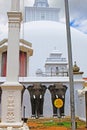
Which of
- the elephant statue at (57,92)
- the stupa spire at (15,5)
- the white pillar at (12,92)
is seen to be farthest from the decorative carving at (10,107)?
the elephant statue at (57,92)

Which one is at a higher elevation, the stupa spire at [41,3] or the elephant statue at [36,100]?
the stupa spire at [41,3]

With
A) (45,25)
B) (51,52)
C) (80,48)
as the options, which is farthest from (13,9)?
(45,25)

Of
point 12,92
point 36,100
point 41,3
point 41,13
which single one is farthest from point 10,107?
point 41,3

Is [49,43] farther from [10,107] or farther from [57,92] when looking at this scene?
[10,107]

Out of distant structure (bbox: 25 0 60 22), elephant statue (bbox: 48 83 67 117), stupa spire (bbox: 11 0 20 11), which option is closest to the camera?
stupa spire (bbox: 11 0 20 11)

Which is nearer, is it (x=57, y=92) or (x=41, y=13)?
(x=57, y=92)

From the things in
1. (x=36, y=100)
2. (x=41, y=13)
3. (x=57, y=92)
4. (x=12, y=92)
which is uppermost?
(x=41, y=13)

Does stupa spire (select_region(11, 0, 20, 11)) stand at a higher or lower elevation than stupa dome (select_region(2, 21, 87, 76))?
lower

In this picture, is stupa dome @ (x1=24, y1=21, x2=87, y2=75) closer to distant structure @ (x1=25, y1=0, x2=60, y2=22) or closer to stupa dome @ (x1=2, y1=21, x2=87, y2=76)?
stupa dome @ (x1=2, y1=21, x2=87, y2=76)

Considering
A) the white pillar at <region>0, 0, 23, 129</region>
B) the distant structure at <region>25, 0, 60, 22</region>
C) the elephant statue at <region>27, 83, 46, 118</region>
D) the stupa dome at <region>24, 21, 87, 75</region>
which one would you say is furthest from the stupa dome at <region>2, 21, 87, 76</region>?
the white pillar at <region>0, 0, 23, 129</region>

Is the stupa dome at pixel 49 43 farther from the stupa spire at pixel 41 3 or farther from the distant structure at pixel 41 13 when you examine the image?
the stupa spire at pixel 41 3

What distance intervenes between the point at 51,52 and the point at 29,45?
10272 millimetres

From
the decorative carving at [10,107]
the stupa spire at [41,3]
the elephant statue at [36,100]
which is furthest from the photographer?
the stupa spire at [41,3]

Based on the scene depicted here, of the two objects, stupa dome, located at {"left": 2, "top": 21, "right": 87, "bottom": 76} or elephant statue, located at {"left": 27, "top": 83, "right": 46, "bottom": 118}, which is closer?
elephant statue, located at {"left": 27, "top": 83, "right": 46, "bottom": 118}
